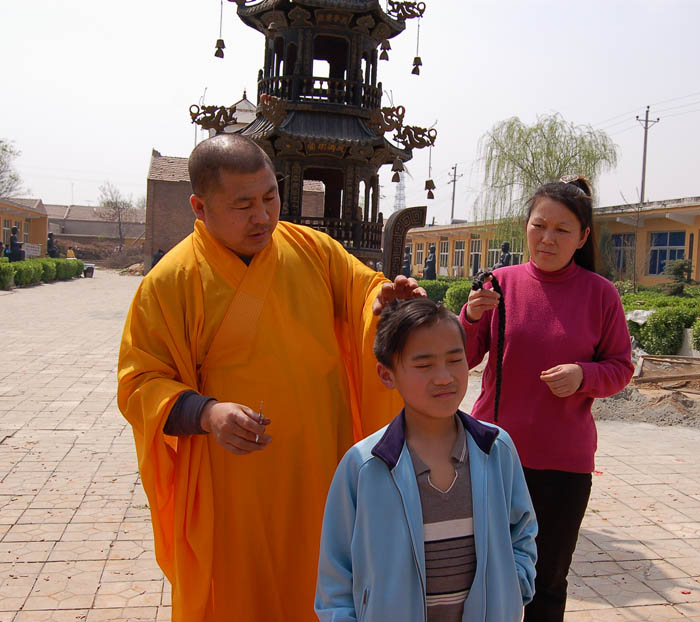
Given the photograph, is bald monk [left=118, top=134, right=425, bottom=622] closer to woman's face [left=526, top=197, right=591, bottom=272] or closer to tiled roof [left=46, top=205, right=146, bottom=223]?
woman's face [left=526, top=197, right=591, bottom=272]

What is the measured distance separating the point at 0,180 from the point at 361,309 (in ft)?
197

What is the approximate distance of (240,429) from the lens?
6.28 ft

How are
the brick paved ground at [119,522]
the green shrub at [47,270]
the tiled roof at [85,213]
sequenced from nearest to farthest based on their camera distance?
the brick paved ground at [119,522] → the green shrub at [47,270] → the tiled roof at [85,213]

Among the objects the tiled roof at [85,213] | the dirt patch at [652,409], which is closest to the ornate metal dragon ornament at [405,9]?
the dirt patch at [652,409]

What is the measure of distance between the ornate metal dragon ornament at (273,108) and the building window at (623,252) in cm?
1992

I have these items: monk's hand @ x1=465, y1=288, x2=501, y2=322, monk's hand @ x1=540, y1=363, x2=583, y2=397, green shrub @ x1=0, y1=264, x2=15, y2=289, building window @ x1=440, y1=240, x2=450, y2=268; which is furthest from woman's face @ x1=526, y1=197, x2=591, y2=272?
building window @ x1=440, y1=240, x2=450, y2=268

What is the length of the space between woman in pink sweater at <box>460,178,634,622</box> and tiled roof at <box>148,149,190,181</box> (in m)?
38.3

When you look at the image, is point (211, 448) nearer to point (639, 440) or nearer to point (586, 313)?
point (586, 313)

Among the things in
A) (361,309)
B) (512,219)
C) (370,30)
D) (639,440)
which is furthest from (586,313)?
(512,219)

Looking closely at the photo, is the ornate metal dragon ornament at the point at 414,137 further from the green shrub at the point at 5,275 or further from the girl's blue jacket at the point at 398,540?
the green shrub at the point at 5,275

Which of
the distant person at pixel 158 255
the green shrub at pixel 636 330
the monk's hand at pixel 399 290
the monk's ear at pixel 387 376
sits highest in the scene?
the distant person at pixel 158 255

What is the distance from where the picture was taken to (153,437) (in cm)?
214

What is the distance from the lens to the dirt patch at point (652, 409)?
8.28 meters

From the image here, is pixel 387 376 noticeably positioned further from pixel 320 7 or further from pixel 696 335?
pixel 696 335
